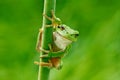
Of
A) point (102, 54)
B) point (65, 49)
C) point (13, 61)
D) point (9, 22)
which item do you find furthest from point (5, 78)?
point (65, 49)

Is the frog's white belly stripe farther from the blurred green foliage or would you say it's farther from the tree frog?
the blurred green foliage

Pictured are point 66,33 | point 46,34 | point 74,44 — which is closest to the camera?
point 46,34

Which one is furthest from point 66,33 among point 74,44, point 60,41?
point 74,44

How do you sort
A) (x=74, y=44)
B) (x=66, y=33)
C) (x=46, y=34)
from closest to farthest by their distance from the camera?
(x=46, y=34) → (x=66, y=33) → (x=74, y=44)

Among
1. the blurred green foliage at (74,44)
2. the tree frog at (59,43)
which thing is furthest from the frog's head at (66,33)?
the blurred green foliage at (74,44)

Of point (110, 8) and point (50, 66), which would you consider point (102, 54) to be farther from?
point (50, 66)

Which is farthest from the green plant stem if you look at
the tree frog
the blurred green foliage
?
the blurred green foliage

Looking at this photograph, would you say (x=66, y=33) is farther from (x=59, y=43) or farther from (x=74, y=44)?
(x=74, y=44)
